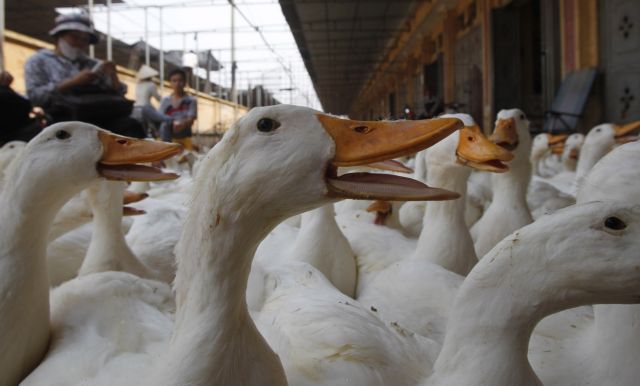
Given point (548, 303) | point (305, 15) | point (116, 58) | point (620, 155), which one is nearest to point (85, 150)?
point (548, 303)

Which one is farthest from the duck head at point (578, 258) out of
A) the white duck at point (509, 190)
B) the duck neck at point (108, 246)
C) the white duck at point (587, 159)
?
the white duck at point (587, 159)

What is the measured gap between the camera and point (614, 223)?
1.08m

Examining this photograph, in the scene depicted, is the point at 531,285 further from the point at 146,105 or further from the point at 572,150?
the point at 146,105

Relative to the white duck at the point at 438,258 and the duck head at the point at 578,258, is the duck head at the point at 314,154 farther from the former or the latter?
the white duck at the point at 438,258

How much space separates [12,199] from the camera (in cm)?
156

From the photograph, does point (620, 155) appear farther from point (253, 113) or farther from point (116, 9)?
point (116, 9)

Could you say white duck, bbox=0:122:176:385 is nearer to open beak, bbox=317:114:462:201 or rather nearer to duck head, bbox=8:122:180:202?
duck head, bbox=8:122:180:202

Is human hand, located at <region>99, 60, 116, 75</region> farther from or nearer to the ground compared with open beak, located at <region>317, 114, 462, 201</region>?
farther from the ground

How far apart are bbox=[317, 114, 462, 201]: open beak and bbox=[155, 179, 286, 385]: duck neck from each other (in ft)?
0.65

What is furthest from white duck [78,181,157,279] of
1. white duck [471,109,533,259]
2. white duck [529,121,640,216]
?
white duck [529,121,640,216]

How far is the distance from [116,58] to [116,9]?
3.90m

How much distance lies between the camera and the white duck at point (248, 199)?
110 centimetres

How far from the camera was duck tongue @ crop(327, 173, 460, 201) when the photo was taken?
1.06 m

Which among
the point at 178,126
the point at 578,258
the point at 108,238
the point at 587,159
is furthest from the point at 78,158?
the point at 178,126
